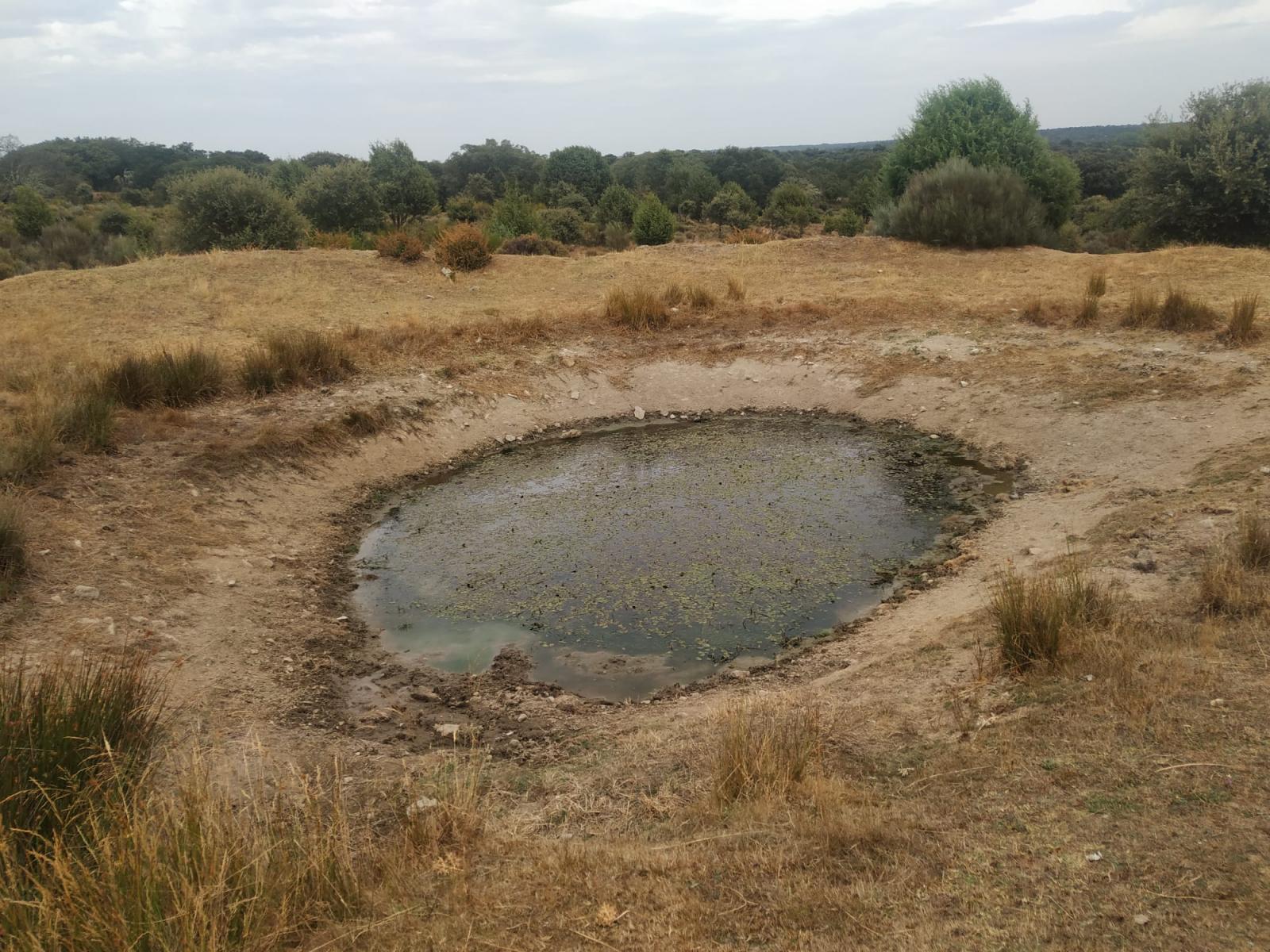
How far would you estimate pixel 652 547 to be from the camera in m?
7.62

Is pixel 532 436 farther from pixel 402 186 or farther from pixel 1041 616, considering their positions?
pixel 402 186

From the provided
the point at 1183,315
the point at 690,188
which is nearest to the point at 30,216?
the point at 1183,315

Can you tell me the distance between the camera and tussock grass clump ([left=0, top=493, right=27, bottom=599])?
5.77m

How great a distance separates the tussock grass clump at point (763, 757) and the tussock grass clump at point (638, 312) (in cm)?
1063

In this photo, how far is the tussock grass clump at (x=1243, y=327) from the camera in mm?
10141

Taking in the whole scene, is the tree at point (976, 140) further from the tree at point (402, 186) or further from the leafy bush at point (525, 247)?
the tree at point (402, 186)

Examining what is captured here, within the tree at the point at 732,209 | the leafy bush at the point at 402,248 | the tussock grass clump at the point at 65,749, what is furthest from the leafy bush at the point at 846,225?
the tussock grass clump at the point at 65,749

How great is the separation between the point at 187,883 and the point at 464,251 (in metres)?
16.0

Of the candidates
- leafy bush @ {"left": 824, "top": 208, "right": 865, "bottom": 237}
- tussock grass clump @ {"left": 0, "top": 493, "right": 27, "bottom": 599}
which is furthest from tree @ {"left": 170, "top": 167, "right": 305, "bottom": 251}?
leafy bush @ {"left": 824, "top": 208, "right": 865, "bottom": 237}

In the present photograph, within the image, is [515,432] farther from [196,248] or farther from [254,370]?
[196,248]

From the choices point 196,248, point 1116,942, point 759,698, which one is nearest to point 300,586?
point 759,698

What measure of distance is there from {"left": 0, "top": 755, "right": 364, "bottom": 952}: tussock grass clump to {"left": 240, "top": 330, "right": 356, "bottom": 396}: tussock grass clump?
8.45m

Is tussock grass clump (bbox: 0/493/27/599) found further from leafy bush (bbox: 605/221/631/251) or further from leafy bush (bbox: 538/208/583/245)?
leafy bush (bbox: 538/208/583/245)

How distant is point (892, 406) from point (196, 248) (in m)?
17.3
